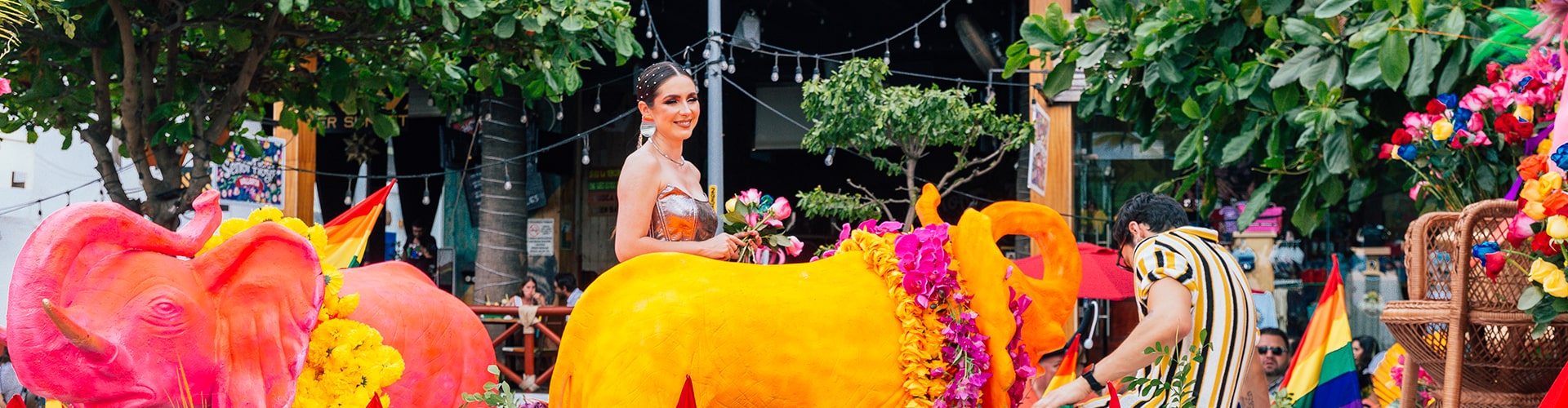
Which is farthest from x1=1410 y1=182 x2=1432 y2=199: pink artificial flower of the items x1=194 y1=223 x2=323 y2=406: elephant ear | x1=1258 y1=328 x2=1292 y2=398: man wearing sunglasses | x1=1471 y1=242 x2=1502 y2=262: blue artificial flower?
x1=194 y1=223 x2=323 y2=406: elephant ear

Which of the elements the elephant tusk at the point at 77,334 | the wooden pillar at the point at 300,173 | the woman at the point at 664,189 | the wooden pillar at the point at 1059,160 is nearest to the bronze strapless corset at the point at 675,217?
the woman at the point at 664,189

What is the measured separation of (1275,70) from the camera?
577 cm

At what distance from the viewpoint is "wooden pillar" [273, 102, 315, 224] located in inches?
493

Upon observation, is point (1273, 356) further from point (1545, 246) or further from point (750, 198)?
point (750, 198)

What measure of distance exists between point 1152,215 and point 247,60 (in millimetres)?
4947

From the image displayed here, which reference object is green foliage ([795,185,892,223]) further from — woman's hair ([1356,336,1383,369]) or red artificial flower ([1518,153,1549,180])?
red artificial flower ([1518,153,1549,180])

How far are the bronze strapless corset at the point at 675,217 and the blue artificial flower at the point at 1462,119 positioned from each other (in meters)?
2.63

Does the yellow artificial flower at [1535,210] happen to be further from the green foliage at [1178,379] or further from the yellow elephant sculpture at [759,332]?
the yellow elephant sculpture at [759,332]

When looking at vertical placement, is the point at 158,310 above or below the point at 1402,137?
below

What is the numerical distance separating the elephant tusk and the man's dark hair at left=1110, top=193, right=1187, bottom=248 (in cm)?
253

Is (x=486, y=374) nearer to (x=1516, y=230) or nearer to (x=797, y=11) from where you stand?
(x=1516, y=230)

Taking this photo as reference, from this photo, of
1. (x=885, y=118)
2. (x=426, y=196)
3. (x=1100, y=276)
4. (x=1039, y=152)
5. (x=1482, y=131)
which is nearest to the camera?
(x=1482, y=131)

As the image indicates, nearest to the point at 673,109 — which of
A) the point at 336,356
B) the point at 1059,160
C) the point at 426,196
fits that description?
the point at 336,356

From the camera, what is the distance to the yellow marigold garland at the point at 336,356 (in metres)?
3.49
